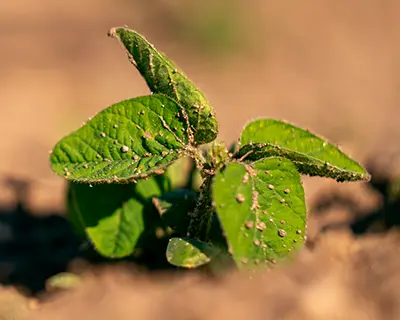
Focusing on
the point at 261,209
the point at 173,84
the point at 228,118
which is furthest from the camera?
the point at 228,118

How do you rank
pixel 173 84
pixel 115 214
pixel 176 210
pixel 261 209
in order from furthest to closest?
pixel 115 214
pixel 176 210
pixel 173 84
pixel 261 209

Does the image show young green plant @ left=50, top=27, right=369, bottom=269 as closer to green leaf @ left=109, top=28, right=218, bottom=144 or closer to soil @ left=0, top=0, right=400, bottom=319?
green leaf @ left=109, top=28, right=218, bottom=144

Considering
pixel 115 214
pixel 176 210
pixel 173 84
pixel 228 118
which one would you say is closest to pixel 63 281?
pixel 115 214

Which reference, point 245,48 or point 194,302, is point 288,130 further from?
point 245,48

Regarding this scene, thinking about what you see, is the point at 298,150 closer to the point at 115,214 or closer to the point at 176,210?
the point at 176,210

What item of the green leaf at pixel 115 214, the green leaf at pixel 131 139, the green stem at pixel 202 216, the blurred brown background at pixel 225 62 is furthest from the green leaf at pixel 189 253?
the blurred brown background at pixel 225 62
